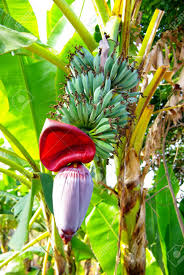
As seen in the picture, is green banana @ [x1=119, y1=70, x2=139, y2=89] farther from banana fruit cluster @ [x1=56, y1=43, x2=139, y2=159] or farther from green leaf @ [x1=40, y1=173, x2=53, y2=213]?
green leaf @ [x1=40, y1=173, x2=53, y2=213]

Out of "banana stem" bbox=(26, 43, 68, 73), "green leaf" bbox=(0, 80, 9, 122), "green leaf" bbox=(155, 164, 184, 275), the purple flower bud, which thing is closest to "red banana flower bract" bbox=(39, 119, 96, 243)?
the purple flower bud

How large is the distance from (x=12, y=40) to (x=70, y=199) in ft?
1.22

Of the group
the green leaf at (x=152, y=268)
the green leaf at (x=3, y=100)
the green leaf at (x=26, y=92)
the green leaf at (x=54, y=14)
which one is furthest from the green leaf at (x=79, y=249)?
the green leaf at (x=54, y=14)

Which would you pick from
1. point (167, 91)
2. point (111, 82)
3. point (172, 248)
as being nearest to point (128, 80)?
point (111, 82)

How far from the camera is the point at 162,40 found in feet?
3.50

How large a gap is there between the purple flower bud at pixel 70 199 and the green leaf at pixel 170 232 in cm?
77

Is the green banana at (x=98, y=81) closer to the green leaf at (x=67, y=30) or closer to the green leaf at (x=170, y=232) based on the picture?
the green leaf at (x=67, y=30)

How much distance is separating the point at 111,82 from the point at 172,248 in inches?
35.4

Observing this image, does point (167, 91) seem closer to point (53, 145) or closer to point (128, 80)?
point (128, 80)

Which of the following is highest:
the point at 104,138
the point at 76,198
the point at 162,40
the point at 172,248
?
the point at 162,40

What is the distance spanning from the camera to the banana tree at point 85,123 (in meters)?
0.46

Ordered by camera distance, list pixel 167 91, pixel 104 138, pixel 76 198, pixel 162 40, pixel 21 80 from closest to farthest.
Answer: pixel 76 198, pixel 104 138, pixel 21 80, pixel 162 40, pixel 167 91

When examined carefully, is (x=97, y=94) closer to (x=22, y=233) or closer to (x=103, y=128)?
(x=103, y=128)

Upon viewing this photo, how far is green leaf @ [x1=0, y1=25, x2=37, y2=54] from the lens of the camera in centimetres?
54
